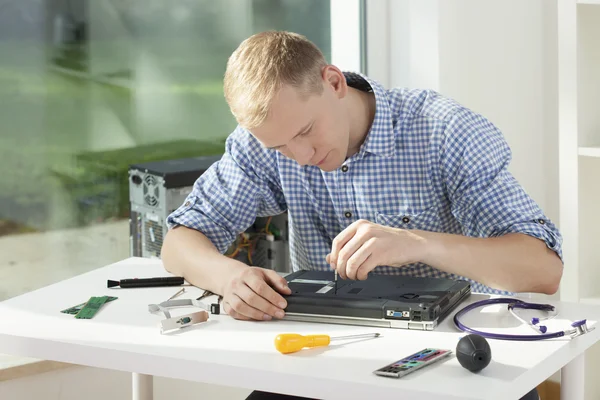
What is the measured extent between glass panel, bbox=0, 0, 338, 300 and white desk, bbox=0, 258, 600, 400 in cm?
69

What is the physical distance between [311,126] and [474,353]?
1.87 feet

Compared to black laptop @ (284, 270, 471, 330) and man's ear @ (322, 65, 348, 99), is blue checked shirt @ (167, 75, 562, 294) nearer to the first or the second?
man's ear @ (322, 65, 348, 99)

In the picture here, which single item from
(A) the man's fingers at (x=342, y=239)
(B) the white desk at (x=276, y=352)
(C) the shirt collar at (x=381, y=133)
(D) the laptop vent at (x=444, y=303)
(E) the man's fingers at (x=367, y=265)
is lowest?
(B) the white desk at (x=276, y=352)

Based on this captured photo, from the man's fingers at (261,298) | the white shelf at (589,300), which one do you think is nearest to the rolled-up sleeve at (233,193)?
the man's fingers at (261,298)

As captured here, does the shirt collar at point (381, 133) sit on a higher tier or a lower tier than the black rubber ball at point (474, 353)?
higher

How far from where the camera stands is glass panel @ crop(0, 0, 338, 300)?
217 cm

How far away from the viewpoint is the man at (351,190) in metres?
1.49

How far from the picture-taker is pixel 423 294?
1428mm

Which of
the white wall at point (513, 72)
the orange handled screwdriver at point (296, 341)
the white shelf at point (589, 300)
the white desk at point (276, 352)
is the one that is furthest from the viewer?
the white wall at point (513, 72)

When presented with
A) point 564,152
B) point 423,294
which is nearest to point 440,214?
point 423,294

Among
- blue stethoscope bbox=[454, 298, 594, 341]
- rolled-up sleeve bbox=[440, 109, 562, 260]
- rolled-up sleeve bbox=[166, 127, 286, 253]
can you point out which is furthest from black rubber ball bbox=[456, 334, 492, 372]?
rolled-up sleeve bbox=[166, 127, 286, 253]

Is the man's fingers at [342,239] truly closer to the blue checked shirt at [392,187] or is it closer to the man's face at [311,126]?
the man's face at [311,126]

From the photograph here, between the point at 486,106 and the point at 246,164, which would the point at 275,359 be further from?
the point at 486,106

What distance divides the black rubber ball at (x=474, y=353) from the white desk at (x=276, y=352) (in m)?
0.01
